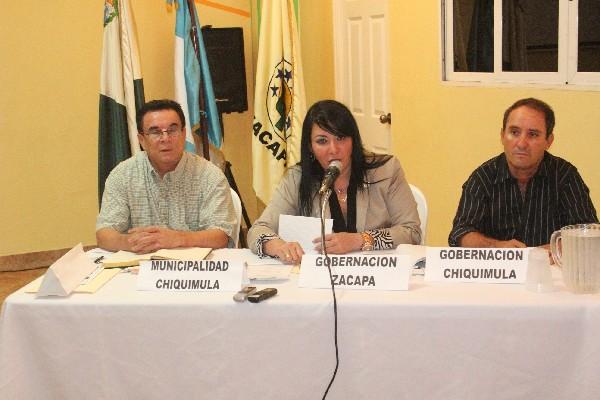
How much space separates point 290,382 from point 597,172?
2.07m

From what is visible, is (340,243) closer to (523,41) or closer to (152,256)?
(152,256)

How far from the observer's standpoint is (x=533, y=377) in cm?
198

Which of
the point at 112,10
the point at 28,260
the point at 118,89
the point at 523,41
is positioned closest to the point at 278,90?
the point at 118,89

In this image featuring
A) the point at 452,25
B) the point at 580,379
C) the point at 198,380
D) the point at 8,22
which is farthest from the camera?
the point at 8,22

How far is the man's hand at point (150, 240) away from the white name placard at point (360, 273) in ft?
2.39

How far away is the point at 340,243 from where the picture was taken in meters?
2.57

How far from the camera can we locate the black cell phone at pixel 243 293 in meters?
2.10

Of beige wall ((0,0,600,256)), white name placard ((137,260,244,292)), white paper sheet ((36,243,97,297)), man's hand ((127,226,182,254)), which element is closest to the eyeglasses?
man's hand ((127,226,182,254))

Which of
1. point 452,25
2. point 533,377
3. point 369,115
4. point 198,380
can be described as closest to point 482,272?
point 533,377

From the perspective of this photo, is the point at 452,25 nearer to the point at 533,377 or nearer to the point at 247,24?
the point at 247,24

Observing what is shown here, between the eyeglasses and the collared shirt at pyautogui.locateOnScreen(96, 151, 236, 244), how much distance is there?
0.11m

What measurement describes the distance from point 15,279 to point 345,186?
3027 millimetres

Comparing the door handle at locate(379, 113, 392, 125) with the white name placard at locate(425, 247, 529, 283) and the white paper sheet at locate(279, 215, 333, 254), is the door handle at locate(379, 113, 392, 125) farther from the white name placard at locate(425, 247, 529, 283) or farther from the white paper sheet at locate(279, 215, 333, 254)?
the white name placard at locate(425, 247, 529, 283)

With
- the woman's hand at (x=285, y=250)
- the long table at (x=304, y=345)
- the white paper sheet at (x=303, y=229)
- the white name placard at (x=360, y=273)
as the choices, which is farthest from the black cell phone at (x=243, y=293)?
the white paper sheet at (x=303, y=229)
